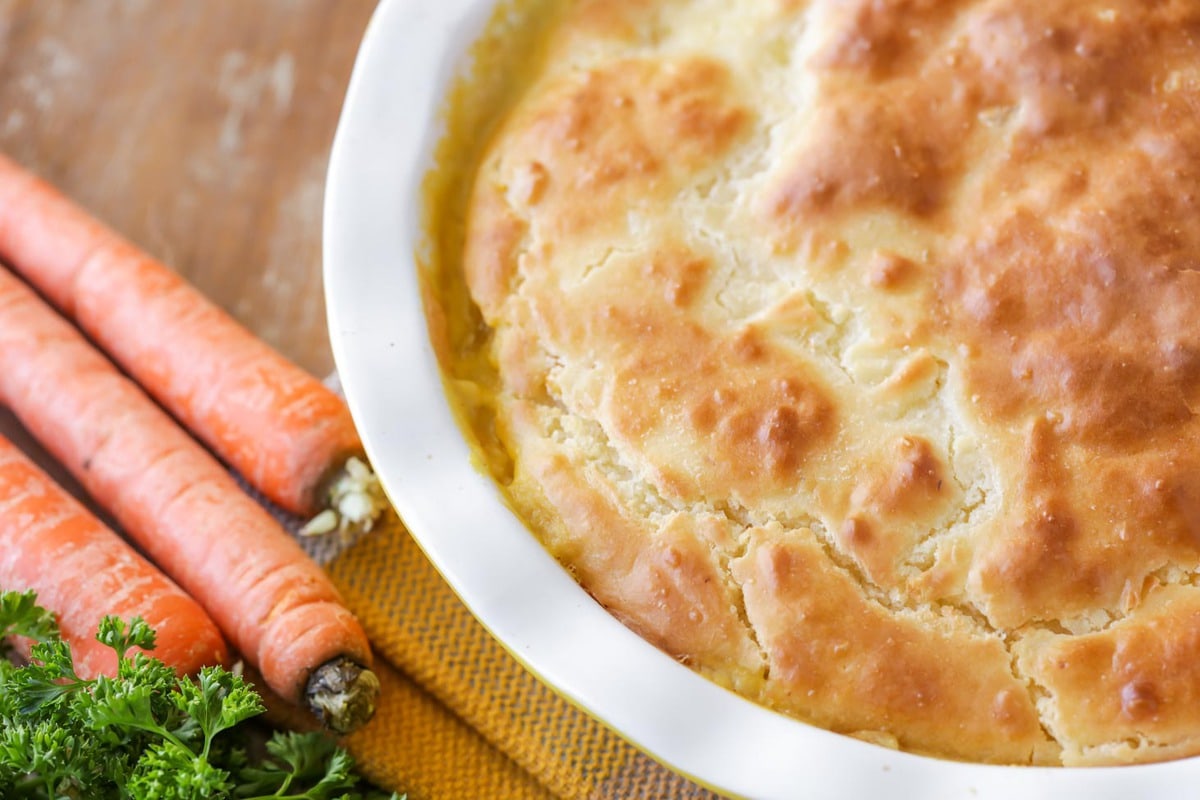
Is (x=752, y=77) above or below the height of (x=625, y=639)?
above

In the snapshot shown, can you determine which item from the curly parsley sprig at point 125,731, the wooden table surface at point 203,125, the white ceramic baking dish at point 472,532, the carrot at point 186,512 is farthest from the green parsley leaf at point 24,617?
the wooden table surface at point 203,125

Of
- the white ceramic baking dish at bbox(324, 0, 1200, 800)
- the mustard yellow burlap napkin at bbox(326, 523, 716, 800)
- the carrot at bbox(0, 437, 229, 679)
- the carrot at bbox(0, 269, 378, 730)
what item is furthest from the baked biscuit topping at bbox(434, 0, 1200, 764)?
the carrot at bbox(0, 437, 229, 679)

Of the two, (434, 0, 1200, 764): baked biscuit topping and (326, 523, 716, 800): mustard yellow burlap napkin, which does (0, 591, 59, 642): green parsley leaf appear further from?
(434, 0, 1200, 764): baked biscuit topping

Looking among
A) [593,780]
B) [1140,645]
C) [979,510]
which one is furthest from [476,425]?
[1140,645]

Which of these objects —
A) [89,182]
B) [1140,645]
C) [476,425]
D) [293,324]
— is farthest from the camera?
[89,182]

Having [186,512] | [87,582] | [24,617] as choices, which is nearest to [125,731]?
[24,617]

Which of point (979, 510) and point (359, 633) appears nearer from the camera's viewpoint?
point (979, 510)

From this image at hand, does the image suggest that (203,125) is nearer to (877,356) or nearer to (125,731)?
(125,731)

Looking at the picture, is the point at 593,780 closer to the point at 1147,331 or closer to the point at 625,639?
the point at 625,639

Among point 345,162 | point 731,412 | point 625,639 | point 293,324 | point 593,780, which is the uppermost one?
point 345,162
